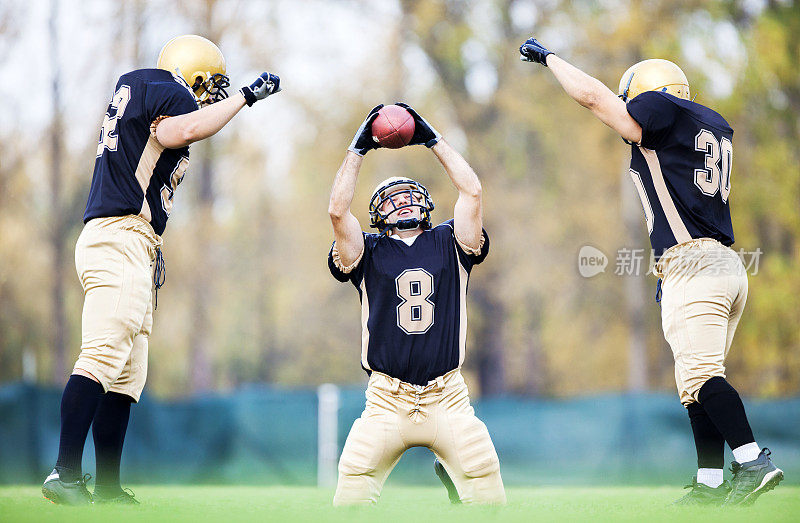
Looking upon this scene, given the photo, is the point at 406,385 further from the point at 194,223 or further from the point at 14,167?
the point at 194,223

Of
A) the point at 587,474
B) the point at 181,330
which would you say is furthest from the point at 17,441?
the point at 181,330

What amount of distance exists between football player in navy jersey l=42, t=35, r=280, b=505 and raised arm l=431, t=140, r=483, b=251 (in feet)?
3.81

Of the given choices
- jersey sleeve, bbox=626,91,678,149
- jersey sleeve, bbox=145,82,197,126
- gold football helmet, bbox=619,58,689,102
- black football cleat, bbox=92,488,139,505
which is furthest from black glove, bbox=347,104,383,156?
black football cleat, bbox=92,488,139,505

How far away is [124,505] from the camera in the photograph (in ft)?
14.4

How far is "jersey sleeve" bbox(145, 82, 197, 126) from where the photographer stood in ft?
15.9

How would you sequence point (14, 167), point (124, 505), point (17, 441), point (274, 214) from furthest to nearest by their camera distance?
point (274, 214) → point (14, 167) → point (17, 441) → point (124, 505)

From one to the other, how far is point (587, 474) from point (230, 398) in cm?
466

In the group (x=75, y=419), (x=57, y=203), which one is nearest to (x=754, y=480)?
(x=75, y=419)

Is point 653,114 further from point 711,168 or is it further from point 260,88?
point 260,88

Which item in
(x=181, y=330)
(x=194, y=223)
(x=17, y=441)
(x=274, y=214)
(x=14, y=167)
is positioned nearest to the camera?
(x=17, y=441)

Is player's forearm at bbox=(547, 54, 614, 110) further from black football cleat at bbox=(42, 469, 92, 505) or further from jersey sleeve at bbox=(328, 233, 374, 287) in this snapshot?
black football cleat at bbox=(42, 469, 92, 505)

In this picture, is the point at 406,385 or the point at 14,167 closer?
the point at 406,385

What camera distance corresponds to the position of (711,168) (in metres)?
4.96

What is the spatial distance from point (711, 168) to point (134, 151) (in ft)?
10.2
